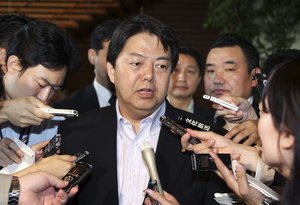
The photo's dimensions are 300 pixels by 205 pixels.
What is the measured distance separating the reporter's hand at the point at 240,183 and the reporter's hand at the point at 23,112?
0.80 metres

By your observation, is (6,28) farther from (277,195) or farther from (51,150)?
(277,195)

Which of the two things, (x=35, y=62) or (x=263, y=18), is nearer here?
(x=35, y=62)

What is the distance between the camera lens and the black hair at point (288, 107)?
5.89 feet

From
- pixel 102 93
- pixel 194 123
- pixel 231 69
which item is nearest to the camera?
pixel 194 123

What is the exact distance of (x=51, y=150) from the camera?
8.71 feet

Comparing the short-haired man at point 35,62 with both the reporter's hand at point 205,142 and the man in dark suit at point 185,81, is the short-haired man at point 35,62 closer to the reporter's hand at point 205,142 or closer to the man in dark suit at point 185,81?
the reporter's hand at point 205,142

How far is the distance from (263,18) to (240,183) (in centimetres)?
650

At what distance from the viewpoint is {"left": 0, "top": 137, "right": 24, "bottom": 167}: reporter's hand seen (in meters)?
2.67

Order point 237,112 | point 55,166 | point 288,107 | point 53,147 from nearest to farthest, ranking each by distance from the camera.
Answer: point 288,107, point 55,166, point 53,147, point 237,112

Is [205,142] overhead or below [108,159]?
overhead

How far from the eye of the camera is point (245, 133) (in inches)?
121

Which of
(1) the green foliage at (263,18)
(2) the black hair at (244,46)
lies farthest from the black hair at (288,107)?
(1) the green foliage at (263,18)

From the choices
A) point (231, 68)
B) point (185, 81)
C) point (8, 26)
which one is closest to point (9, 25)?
point (8, 26)

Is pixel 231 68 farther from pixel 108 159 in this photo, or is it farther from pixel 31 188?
pixel 31 188
